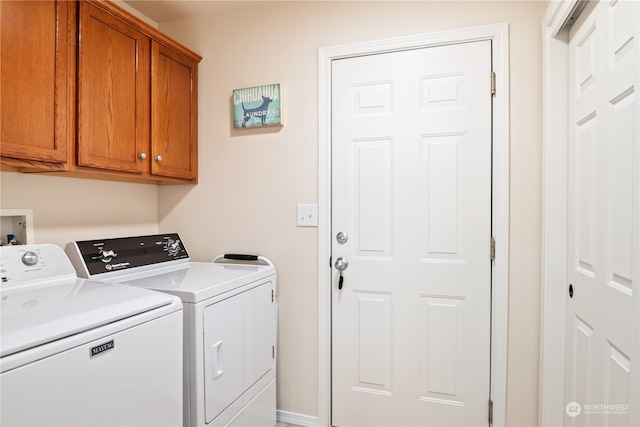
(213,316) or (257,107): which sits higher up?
(257,107)

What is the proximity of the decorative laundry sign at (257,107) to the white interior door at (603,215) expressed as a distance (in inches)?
56.4

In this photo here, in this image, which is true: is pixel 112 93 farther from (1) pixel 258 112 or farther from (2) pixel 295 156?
(2) pixel 295 156

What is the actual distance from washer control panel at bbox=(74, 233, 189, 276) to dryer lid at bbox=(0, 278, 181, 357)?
0.20 meters

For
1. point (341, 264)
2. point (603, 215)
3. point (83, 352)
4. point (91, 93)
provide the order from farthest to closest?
point (341, 264) → point (91, 93) → point (603, 215) → point (83, 352)

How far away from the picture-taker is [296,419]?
2.03m

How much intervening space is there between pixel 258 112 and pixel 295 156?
0.34 meters

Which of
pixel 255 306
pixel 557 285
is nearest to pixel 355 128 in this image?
pixel 255 306

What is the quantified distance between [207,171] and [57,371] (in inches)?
59.9

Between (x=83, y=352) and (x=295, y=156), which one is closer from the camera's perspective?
(x=83, y=352)

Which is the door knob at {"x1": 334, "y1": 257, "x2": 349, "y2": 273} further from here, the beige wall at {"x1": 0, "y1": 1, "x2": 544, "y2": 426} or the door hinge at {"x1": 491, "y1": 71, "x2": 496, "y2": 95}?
the door hinge at {"x1": 491, "y1": 71, "x2": 496, "y2": 95}

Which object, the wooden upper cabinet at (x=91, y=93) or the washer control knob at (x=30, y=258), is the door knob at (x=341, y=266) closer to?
the wooden upper cabinet at (x=91, y=93)

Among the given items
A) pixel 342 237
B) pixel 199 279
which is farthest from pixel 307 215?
pixel 199 279

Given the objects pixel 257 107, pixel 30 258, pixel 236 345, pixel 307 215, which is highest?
pixel 257 107

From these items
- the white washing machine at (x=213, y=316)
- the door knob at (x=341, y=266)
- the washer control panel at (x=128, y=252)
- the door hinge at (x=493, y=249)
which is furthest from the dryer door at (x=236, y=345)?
the door hinge at (x=493, y=249)
